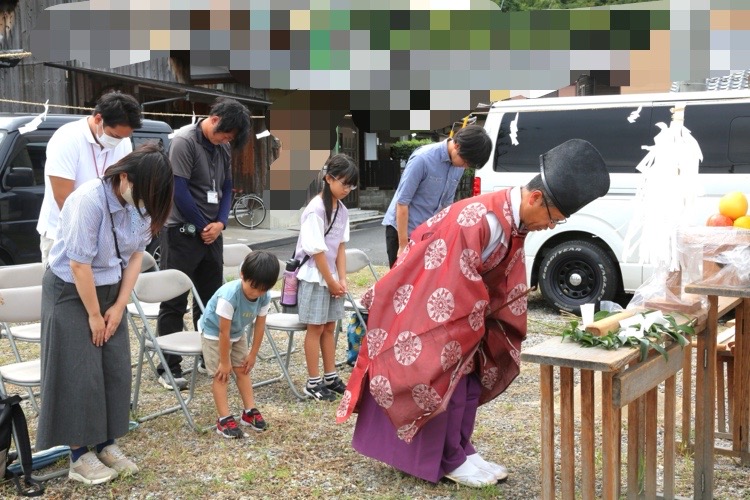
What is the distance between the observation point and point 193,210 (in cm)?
467

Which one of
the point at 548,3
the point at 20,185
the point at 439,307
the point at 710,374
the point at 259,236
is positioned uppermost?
the point at 548,3

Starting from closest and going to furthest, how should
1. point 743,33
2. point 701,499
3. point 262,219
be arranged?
point 701,499
point 743,33
point 262,219

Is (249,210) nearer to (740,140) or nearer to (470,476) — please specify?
(740,140)

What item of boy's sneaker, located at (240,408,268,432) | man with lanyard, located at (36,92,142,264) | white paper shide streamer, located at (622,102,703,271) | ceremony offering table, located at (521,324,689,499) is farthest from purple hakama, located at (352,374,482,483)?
man with lanyard, located at (36,92,142,264)

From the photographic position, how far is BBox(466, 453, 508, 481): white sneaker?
3.47 meters

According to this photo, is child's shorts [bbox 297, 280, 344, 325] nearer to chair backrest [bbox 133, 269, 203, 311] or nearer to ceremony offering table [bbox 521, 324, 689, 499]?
chair backrest [bbox 133, 269, 203, 311]

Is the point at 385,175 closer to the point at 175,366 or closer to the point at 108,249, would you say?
the point at 175,366

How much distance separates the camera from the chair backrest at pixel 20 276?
4445 mm

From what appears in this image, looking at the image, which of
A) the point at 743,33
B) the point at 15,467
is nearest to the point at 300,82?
the point at 15,467

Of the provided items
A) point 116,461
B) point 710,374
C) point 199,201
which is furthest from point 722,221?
point 116,461

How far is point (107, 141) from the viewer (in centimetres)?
425

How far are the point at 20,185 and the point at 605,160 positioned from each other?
5.75 m

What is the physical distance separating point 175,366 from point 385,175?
16491mm

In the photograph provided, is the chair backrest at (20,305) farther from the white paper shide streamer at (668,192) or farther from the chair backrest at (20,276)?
the white paper shide streamer at (668,192)
